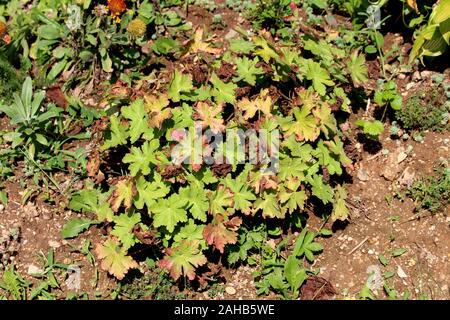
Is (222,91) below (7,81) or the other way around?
the other way around

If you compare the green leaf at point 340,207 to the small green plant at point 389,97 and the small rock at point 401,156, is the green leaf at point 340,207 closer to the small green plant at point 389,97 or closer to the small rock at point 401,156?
the small rock at point 401,156

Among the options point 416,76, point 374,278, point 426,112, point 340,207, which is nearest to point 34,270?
point 340,207

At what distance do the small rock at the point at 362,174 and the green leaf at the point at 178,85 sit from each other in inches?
46.9

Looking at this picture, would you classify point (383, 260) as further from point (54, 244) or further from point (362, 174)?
point (54, 244)

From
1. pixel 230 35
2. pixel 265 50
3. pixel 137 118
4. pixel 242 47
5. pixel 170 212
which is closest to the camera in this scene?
pixel 170 212

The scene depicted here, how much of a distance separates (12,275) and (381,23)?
2817mm

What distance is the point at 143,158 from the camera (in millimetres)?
3402

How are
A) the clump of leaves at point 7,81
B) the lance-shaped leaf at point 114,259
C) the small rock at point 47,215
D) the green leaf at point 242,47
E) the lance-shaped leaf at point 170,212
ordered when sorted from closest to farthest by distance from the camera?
1. the lance-shaped leaf at point 170,212
2. the lance-shaped leaf at point 114,259
3. the green leaf at point 242,47
4. the small rock at point 47,215
5. the clump of leaves at point 7,81

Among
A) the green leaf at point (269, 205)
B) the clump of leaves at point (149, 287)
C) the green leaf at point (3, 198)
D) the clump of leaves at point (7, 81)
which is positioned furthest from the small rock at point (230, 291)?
the clump of leaves at point (7, 81)

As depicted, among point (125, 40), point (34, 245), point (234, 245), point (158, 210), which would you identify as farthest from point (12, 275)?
point (125, 40)

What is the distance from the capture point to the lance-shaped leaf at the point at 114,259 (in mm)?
3439

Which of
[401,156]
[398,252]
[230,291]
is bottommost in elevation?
[230,291]

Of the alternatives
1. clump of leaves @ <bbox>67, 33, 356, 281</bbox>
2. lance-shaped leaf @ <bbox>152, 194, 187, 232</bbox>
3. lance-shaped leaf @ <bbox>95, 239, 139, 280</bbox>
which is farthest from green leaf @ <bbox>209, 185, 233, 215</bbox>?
lance-shaped leaf @ <bbox>95, 239, 139, 280</bbox>

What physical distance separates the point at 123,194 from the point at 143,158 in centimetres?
22
